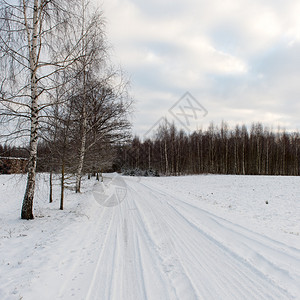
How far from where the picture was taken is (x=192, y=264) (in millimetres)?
3477

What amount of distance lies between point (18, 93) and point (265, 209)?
1054cm

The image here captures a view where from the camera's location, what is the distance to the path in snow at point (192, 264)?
2736 mm

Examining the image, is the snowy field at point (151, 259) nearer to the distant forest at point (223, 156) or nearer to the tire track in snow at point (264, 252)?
the tire track in snow at point (264, 252)

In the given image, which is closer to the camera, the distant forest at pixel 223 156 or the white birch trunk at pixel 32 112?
the white birch trunk at pixel 32 112

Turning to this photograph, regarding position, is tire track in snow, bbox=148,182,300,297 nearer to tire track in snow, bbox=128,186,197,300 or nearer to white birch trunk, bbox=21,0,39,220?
tire track in snow, bbox=128,186,197,300

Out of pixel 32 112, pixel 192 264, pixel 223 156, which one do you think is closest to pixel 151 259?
pixel 192 264

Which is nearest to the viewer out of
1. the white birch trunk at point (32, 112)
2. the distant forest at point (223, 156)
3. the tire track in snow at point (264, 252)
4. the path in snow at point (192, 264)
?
the path in snow at point (192, 264)

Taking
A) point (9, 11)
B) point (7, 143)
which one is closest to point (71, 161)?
point (7, 143)

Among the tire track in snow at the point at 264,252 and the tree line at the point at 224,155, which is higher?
the tree line at the point at 224,155

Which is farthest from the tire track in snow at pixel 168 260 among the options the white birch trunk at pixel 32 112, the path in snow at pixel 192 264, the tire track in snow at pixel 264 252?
the white birch trunk at pixel 32 112

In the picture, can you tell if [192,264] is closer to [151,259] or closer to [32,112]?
[151,259]

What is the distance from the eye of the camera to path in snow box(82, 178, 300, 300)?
274 centimetres

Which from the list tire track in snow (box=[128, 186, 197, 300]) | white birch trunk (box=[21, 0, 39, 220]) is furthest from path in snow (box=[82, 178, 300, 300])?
white birch trunk (box=[21, 0, 39, 220])

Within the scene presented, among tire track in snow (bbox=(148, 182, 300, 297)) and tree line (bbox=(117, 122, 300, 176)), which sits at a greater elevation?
tree line (bbox=(117, 122, 300, 176))
